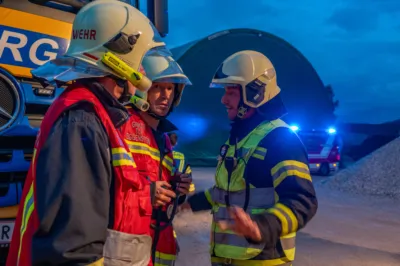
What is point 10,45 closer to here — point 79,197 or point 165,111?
point 165,111

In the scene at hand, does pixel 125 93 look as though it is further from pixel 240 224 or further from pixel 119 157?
pixel 240 224

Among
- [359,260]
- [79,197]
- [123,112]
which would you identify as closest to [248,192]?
[123,112]

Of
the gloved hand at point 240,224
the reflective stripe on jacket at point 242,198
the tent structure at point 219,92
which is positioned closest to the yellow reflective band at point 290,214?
the reflective stripe on jacket at point 242,198

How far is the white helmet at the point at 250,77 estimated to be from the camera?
281cm

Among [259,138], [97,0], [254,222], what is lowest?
[254,222]

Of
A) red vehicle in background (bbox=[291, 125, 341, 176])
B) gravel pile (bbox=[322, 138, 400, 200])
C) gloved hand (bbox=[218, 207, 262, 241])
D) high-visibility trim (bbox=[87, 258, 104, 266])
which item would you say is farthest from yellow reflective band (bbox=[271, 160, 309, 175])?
red vehicle in background (bbox=[291, 125, 341, 176])

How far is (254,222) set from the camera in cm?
214

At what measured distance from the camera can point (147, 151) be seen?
2490 millimetres

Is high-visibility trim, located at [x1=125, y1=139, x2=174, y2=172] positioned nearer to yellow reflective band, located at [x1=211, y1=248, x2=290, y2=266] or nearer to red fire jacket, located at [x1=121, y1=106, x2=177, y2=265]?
red fire jacket, located at [x1=121, y1=106, x2=177, y2=265]

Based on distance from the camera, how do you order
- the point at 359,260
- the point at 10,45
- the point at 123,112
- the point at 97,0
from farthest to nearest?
the point at 359,260
the point at 10,45
the point at 97,0
the point at 123,112

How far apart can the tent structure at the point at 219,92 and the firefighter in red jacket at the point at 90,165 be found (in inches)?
672

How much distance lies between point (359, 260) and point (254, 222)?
4.37 metres

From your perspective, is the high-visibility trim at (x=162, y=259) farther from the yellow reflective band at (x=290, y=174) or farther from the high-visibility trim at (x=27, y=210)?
the high-visibility trim at (x=27, y=210)

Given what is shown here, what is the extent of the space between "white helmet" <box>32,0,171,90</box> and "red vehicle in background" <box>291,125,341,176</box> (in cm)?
1550
